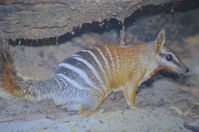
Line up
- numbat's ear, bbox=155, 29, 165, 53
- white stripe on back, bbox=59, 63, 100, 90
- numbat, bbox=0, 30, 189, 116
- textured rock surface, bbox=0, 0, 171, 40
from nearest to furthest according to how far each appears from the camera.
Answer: numbat, bbox=0, 30, 189, 116
textured rock surface, bbox=0, 0, 171, 40
white stripe on back, bbox=59, 63, 100, 90
numbat's ear, bbox=155, 29, 165, 53

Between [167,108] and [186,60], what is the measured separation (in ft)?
11.3

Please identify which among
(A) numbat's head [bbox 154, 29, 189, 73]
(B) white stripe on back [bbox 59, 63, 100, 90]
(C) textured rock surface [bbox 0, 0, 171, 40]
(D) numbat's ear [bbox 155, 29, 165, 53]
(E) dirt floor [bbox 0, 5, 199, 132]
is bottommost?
(E) dirt floor [bbox 0, 5, 199, 132]

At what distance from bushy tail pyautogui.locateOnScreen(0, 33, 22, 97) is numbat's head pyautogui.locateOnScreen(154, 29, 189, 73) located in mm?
2482

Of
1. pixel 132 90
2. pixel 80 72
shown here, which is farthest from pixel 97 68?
pixel 132 90

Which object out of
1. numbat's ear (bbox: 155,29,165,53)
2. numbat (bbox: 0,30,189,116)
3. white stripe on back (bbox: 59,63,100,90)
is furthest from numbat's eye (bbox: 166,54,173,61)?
white stripe on back (bbox: 59,63,100,90)

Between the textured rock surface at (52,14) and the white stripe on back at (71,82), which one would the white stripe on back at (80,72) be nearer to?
the white stripe on back at (71,82)

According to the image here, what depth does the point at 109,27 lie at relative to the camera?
5422 mm

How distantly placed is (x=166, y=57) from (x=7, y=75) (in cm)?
271

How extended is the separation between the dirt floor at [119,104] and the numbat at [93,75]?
7.3 inches

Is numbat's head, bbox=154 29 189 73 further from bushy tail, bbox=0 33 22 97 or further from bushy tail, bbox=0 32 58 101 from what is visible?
bushy tail, bbox=0 33 22 97

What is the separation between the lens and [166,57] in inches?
172

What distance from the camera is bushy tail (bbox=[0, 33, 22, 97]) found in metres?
3.50

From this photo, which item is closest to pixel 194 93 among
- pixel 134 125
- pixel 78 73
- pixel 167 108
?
pixel 167 108

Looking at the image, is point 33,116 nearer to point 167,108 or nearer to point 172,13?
point 167,108
